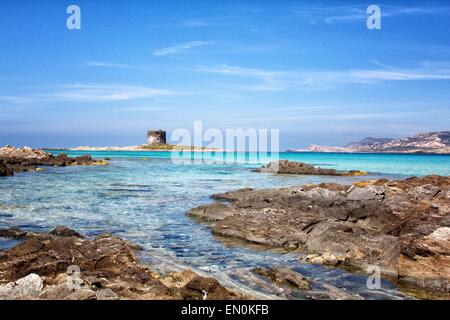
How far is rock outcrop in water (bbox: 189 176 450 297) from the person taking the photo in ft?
42.4

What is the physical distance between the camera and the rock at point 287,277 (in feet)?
38.7

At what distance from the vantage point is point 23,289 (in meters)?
9.70

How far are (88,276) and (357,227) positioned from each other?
36.1 ft

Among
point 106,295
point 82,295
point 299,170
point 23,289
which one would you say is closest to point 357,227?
point 106,295

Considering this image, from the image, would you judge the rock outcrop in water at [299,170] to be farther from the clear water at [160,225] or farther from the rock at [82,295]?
the rock at [82,295]

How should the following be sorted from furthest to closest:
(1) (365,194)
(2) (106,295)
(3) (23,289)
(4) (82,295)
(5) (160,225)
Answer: (1) (365,194), (5) (160,225), (3) (23,289), (2) (106,295), (4) (82,295)

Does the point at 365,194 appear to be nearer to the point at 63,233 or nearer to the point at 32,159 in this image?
the point at 63,233

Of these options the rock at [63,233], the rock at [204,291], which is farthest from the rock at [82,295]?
the rock at [63,233]

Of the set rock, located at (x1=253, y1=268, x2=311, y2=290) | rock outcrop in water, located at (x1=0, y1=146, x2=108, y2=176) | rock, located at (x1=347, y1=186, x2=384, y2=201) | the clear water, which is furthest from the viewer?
rock outcrop in water, located at (x1=0, y1=146, x2=108, y2=176)

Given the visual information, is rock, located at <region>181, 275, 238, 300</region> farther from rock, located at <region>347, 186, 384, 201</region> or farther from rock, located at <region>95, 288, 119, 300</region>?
rock, located at <region>347, 186, 384, 201</region>

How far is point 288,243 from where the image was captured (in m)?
17.0

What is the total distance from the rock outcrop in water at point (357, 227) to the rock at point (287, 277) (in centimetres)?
222

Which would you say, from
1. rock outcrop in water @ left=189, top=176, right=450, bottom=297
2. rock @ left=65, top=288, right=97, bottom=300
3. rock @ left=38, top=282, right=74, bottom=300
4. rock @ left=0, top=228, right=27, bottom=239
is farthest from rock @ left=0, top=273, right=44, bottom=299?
rock outcrop in water @ left=189, top=176, right=450, bottom=297

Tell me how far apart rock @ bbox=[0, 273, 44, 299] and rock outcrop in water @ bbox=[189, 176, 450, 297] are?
8688mm
